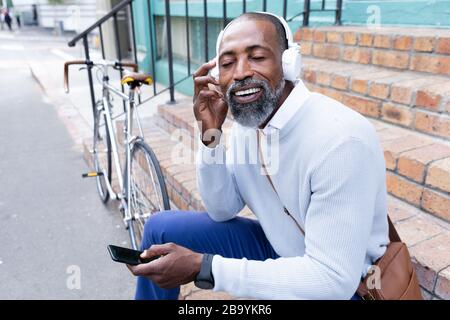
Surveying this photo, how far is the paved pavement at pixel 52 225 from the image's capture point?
2.37 metres

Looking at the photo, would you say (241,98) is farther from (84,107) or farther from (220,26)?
(84,107)

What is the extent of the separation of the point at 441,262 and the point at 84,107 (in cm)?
601

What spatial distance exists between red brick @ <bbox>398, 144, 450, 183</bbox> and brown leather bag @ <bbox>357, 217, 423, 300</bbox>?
0.64 meters

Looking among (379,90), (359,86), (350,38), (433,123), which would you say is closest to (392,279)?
(433,123)

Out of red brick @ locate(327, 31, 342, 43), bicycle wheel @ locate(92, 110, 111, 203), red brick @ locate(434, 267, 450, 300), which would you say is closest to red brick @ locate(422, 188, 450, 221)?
red brick @ locate(434, 267, 450, 300)

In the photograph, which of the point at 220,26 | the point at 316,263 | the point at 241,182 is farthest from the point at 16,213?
the point at 220,26

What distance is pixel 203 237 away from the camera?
1.68m

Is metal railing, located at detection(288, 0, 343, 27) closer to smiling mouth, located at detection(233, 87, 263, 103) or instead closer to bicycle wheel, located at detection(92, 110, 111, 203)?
bicycle wheel, located at detection(92, 110, 111, 203)

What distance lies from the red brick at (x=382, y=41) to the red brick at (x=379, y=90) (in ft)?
1.47

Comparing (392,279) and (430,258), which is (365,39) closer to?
(430,258)

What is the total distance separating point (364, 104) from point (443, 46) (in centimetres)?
53

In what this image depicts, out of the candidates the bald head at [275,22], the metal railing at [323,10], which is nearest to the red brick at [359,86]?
the metal railing at [323,10]

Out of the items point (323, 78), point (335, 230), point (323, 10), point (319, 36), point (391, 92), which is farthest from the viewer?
Answer: point (323, 10)

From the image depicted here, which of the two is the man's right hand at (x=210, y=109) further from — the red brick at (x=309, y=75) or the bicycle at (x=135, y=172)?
the red brick at (x=309, y=75)
